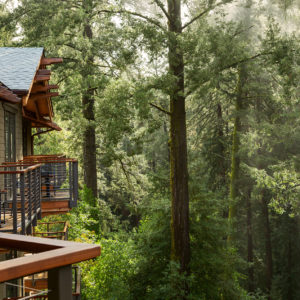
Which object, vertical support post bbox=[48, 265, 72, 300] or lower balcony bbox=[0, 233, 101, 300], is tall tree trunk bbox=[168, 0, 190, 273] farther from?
vertical support post bbox=[48, 265, 72, 300]

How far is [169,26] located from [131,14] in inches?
52.5

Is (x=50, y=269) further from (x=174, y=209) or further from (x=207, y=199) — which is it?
(x=207, y=199)

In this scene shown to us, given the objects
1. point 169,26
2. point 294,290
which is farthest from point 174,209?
point 294,290

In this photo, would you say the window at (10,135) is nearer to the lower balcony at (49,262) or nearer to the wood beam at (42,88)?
the wood beam at (42,88)

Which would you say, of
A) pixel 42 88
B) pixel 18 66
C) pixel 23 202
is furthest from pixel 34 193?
pixel 42 88

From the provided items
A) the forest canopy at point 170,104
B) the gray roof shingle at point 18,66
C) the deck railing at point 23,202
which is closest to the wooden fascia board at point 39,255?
the deck railing at point 23,202

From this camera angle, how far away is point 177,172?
13195 millimetres

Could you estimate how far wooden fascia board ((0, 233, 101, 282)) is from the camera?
130 cm

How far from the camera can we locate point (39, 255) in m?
1.42

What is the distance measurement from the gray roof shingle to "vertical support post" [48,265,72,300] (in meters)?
9.30

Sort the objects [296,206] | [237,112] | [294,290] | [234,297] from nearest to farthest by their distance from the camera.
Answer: [234,297] → [296,206] → [237,112] → [294,290]

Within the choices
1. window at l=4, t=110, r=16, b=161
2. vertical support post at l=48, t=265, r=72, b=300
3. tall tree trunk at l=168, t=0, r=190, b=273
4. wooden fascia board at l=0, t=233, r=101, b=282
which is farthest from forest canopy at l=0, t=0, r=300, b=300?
vertical support post at l=48, t=265, r=72, b=300

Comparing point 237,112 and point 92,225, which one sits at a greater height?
point 237,112

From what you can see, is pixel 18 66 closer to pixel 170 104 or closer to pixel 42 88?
pixel 42 88
